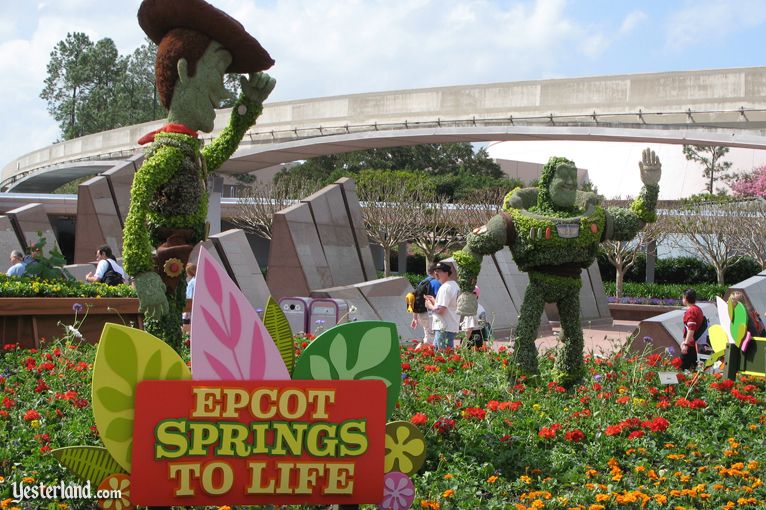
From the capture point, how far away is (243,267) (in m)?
12.2

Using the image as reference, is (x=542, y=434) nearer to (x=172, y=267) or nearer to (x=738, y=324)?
(x=172, y=267)

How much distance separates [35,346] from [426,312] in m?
4.46

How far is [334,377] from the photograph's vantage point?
143 inches

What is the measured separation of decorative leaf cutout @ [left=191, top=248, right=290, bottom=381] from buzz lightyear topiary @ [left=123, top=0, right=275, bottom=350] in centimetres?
176

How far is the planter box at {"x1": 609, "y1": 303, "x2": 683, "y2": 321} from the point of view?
2209 centimetres

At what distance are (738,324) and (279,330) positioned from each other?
444cm

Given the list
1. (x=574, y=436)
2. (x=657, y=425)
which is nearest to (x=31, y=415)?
(x=574, y=436)

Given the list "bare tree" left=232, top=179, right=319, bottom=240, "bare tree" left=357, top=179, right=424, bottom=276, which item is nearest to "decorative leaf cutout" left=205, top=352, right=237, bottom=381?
"bare tree" left=357, top=179, right=424, bottom=276

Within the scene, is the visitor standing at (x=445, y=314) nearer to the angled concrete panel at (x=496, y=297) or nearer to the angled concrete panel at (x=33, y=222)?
the angled concrete panel at (x=496, y=297)

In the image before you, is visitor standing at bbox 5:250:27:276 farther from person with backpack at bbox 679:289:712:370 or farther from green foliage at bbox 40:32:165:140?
green foliage at bbox 40:32:165:140

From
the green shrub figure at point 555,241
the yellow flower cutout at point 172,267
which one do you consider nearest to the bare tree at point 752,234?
the green shrub figure at point 555,241

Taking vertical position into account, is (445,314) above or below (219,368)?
below

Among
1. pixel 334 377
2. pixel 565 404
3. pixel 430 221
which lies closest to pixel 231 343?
pixel 334 377

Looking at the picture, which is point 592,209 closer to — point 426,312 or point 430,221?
point 426,312
